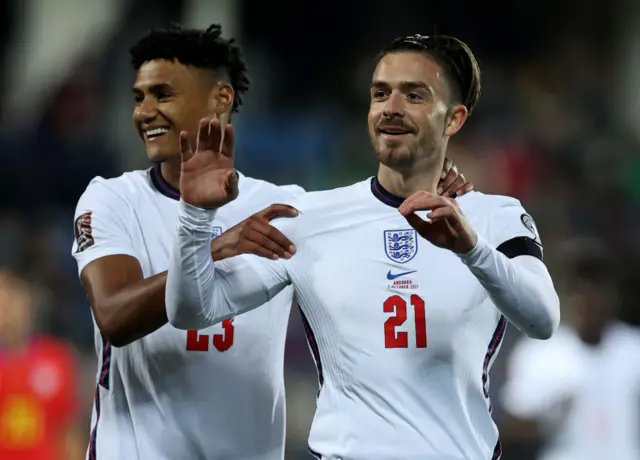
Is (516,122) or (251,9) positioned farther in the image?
(251,9)

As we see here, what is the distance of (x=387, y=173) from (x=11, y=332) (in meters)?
3.24

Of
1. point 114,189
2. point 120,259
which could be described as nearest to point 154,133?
point 114,189

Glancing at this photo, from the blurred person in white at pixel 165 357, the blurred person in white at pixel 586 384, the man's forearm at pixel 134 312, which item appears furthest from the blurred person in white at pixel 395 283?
the blurred person in white at pixel 586 384

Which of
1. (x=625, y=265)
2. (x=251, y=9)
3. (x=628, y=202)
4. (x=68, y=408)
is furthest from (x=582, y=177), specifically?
(x=68, y=408)

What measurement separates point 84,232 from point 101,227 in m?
0.07

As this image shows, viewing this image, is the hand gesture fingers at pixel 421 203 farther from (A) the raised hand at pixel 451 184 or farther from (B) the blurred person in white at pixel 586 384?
(B) the blurred person in white at pixel 586 384

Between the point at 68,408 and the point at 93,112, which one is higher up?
the point at 93,112

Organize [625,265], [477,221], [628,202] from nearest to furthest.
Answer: [477,221] → [625,265] → [628,202]

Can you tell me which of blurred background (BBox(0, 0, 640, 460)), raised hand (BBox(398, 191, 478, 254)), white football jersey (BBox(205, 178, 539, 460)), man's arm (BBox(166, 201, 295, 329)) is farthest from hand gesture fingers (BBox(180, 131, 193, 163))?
blurred background (BBox(0, 0, 640, 460))

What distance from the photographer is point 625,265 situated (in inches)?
329

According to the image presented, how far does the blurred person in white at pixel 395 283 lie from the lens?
319 centimetres

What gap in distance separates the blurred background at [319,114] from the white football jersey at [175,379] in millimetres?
3043

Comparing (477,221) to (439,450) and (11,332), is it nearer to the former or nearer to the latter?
(439,450)

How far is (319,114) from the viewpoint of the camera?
9.84m
